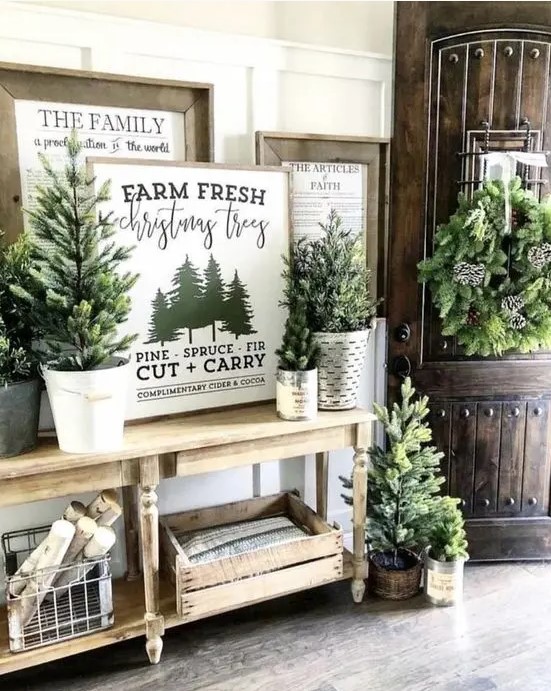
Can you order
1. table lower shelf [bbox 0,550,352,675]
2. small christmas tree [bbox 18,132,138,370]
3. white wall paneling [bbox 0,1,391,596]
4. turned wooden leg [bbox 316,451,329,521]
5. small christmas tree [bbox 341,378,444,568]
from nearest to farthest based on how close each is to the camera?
small christmas tree [bbox 18,132,138,370], table lower shelf [bbox 0,550,352,675], white wall paneling [bbox 0,1,391,596], small christmas tree [bbox 341,378,444,568], turned wooden leg [bbox 316,451,329,521]

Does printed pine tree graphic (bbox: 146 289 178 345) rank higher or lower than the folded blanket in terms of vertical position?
higher

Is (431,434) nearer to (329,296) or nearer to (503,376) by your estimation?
(503,376)

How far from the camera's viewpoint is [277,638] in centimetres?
223

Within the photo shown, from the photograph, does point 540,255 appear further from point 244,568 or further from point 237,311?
point 244,568

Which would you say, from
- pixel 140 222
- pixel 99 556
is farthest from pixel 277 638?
pixel 140 222

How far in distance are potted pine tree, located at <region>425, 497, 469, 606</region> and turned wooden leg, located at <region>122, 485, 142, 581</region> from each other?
1.09 metres

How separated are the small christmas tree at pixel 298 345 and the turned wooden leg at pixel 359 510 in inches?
12.8

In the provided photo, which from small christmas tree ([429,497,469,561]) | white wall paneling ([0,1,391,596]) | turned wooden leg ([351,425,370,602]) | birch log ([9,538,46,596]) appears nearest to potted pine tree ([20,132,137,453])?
birch log ([9,538,46,596])

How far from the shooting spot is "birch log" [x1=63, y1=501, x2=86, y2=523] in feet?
6.82

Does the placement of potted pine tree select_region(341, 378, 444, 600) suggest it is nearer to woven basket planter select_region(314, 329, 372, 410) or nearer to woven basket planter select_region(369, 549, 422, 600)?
woven basket planter select_region(369, 549, 422, 600)

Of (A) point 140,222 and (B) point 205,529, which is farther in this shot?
(B) point 205,529

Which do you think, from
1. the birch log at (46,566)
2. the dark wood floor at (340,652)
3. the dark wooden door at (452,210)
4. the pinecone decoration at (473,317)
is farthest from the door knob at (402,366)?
the birch log at (46,566)

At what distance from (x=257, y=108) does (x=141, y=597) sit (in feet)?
5.88

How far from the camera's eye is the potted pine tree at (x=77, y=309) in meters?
1.79
